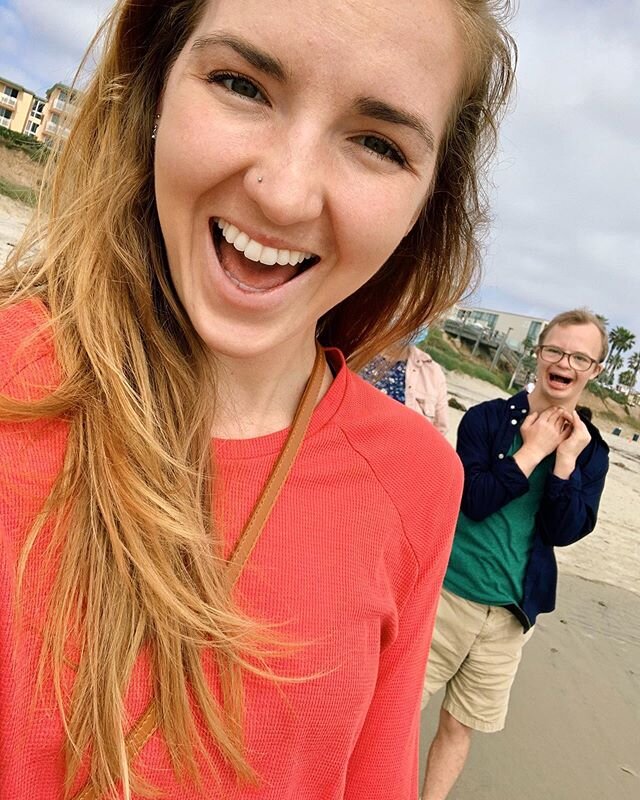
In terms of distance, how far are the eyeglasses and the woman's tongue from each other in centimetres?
290

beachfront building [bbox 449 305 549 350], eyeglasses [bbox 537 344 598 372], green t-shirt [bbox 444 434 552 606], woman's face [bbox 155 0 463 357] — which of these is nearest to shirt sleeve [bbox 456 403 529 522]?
green t-shirt [bbox 444 434 552 606]

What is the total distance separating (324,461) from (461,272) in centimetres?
83

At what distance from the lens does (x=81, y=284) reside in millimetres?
1241

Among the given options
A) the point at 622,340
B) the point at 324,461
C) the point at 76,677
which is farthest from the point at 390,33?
the point at 622,340

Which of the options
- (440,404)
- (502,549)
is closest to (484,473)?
(502,549)

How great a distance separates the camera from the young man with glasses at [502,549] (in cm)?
335

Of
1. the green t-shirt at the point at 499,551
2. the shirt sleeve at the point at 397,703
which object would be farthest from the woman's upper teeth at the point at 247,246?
the green t-shirt at the point at 499,551

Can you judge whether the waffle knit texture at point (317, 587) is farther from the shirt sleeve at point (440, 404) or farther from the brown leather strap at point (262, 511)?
the shirt sleeve at point (440, 404)

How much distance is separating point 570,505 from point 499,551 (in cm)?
44

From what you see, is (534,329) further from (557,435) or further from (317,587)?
(317,587)

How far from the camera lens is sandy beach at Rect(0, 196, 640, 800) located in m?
3.90

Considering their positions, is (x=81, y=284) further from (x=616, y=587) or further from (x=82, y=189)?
(x=616, y=587)

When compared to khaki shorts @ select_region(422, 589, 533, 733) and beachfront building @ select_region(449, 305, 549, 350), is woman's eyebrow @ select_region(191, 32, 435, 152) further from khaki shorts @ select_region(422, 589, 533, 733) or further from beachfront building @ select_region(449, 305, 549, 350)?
beachfront building @ select_region(449, 305, 549, 350)

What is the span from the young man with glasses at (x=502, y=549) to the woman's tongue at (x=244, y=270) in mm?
2465
